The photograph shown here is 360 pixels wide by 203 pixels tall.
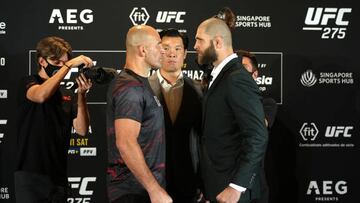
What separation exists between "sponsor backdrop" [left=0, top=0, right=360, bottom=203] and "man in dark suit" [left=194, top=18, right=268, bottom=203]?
151cm

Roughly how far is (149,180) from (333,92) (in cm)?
239

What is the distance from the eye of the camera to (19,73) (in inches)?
173

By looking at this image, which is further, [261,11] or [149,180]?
[261,11]

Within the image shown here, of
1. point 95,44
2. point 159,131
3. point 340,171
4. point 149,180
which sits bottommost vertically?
point 340,171

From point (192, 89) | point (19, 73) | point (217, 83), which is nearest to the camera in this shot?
point (217, 83)

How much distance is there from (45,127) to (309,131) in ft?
6.97

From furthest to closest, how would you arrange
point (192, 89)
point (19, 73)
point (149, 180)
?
1. point (19, 73)
2. point (192, 89)
3. point (149, 180)

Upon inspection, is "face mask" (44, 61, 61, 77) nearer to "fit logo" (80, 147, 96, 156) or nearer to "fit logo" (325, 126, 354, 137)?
"fit logo" (80, 147, 96, 156)

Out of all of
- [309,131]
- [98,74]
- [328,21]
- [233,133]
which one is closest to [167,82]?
[98,74]

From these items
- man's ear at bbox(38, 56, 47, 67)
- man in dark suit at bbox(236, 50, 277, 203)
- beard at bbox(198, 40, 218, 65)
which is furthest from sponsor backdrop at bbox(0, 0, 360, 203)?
beard at bbox(198, 40, 218, 65)

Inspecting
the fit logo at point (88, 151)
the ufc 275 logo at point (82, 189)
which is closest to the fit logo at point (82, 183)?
the ufc 275 logo at point (82, 189)

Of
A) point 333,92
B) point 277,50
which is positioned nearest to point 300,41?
point 277,50

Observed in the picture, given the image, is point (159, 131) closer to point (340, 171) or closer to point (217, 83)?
point (217, 83)

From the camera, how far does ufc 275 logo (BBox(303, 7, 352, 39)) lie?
15.0ft
